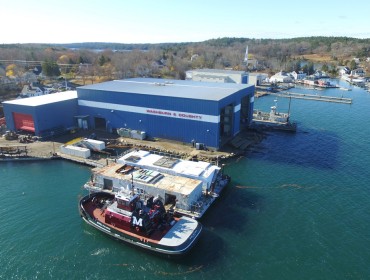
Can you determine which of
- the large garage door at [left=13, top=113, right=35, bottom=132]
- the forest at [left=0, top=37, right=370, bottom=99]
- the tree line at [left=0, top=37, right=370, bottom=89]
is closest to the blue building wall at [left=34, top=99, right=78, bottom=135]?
the large garage door at [left=13, top=113, right=35, bottom=132]

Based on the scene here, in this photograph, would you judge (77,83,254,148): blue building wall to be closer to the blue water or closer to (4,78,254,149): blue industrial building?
(4,78,254,149): blue industrial building

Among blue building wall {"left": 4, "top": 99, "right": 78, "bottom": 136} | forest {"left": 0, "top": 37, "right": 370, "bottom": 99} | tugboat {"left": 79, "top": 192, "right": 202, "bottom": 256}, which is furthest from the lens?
forest {"left": 0, "top": 37, "right": 370, "bottom": 99}

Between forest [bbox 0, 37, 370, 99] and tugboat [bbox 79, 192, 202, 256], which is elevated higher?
forest [bbox 0, 37, 370, 99]

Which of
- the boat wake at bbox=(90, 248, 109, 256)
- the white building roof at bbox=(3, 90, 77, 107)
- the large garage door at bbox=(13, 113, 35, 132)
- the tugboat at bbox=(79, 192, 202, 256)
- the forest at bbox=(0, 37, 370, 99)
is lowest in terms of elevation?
the boat wake at bbox=(90, 248, 109, 256)

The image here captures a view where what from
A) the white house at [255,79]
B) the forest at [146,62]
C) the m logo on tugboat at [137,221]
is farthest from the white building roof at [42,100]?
the white house at [255,79]

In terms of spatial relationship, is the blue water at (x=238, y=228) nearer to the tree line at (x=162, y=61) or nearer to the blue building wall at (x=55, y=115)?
the blue building wall at (x=55, y=115)

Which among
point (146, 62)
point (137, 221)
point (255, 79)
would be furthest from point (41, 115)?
point (146, 62)
